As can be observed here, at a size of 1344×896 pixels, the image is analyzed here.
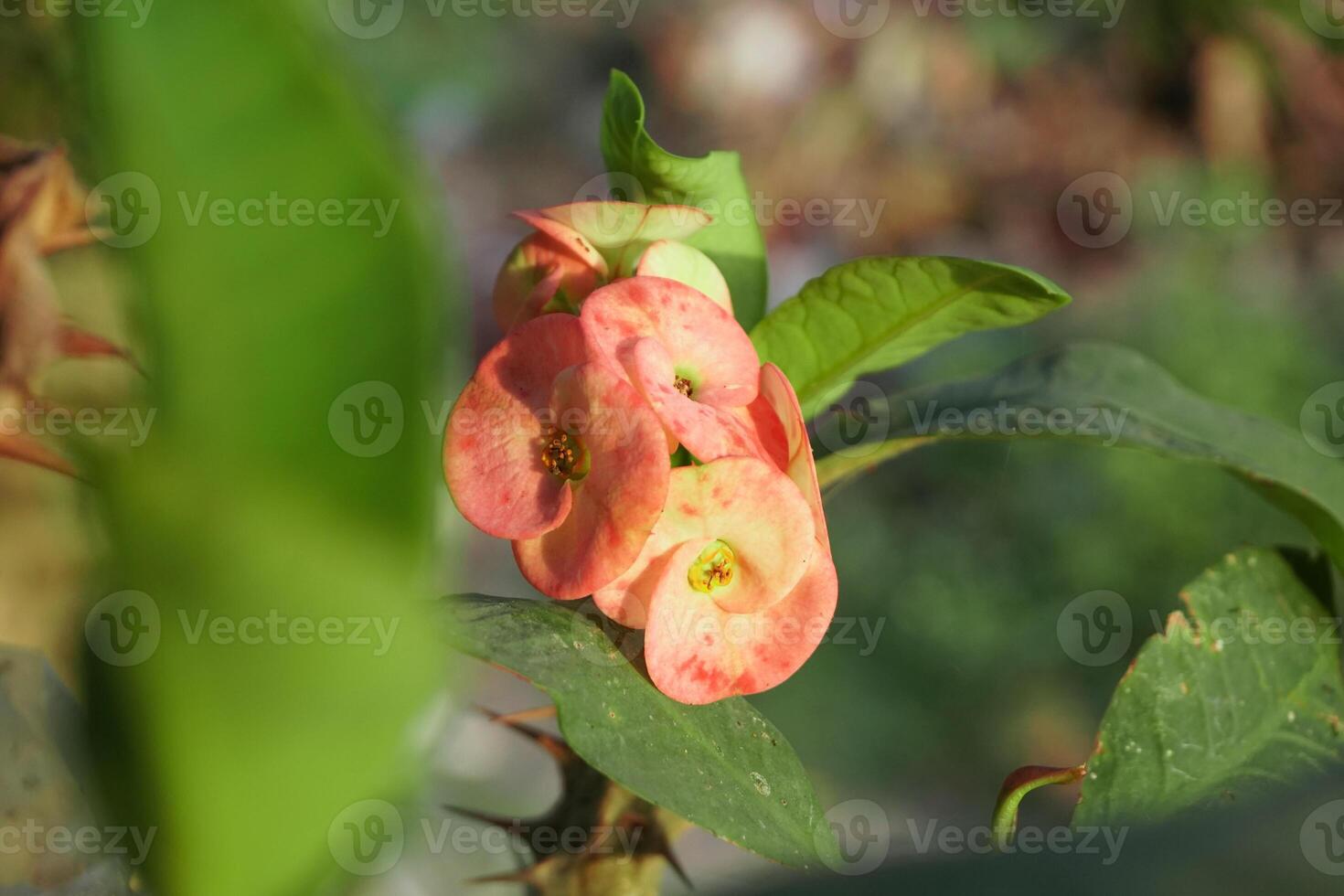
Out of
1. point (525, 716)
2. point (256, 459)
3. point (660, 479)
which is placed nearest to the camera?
point (256, 459)

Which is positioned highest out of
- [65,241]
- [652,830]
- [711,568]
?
[65,241]

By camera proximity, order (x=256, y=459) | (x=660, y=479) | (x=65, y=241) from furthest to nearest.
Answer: (x=660, y=479), (x=65, y=241), (x=256, y=459)

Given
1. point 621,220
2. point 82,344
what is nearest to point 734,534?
point 621,220

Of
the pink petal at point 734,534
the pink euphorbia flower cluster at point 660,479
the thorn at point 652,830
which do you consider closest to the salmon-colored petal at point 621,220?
the pink euphorbia flower cluster at point 660,479

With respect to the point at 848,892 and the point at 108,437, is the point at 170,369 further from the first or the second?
the point at 848,892

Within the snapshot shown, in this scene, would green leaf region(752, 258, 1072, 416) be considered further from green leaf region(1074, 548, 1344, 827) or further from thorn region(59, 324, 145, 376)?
thorn region(59, 324, 145, 376)

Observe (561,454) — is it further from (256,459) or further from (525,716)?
(256,459)

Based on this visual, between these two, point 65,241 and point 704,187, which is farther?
point 704,187
